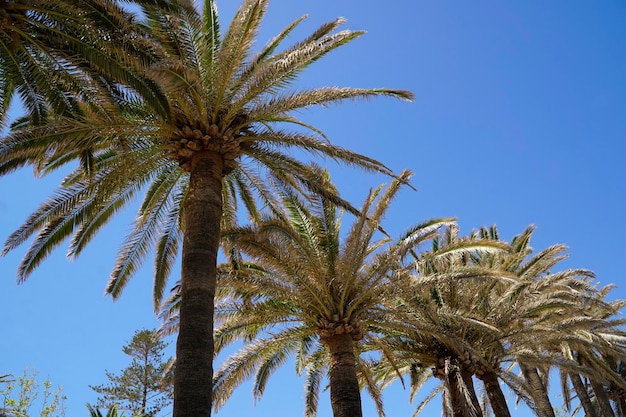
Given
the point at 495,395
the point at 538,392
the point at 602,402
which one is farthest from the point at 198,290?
the point at 602,402

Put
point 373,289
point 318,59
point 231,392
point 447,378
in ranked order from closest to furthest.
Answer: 1. point 318,59
2. point 373,289
3. point 231,392
4. point 447,378

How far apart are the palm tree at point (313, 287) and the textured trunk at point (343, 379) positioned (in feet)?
0.07

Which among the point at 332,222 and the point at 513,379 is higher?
the point at 332,222

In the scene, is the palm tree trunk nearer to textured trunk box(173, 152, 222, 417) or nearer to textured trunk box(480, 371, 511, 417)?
Answer: textured trunk box(480, 371, 511, 417)

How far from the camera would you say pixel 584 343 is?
16.9m

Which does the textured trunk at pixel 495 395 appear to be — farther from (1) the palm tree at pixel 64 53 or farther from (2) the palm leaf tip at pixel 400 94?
(1) the palm tree at pixel 64 53

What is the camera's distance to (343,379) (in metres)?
13.2

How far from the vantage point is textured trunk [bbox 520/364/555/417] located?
1866 centimetres

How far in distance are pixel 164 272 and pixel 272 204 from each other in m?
3.03

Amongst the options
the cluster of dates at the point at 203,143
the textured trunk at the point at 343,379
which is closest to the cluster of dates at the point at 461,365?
the textured trunk at the point at 343,379

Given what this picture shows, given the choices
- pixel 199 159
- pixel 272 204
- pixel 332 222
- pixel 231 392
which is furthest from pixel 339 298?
pixel 199 159

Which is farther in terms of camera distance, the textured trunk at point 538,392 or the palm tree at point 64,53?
the textured trunk at point 538,392

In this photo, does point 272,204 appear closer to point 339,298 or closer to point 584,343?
point 339,298

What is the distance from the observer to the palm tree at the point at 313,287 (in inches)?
510
